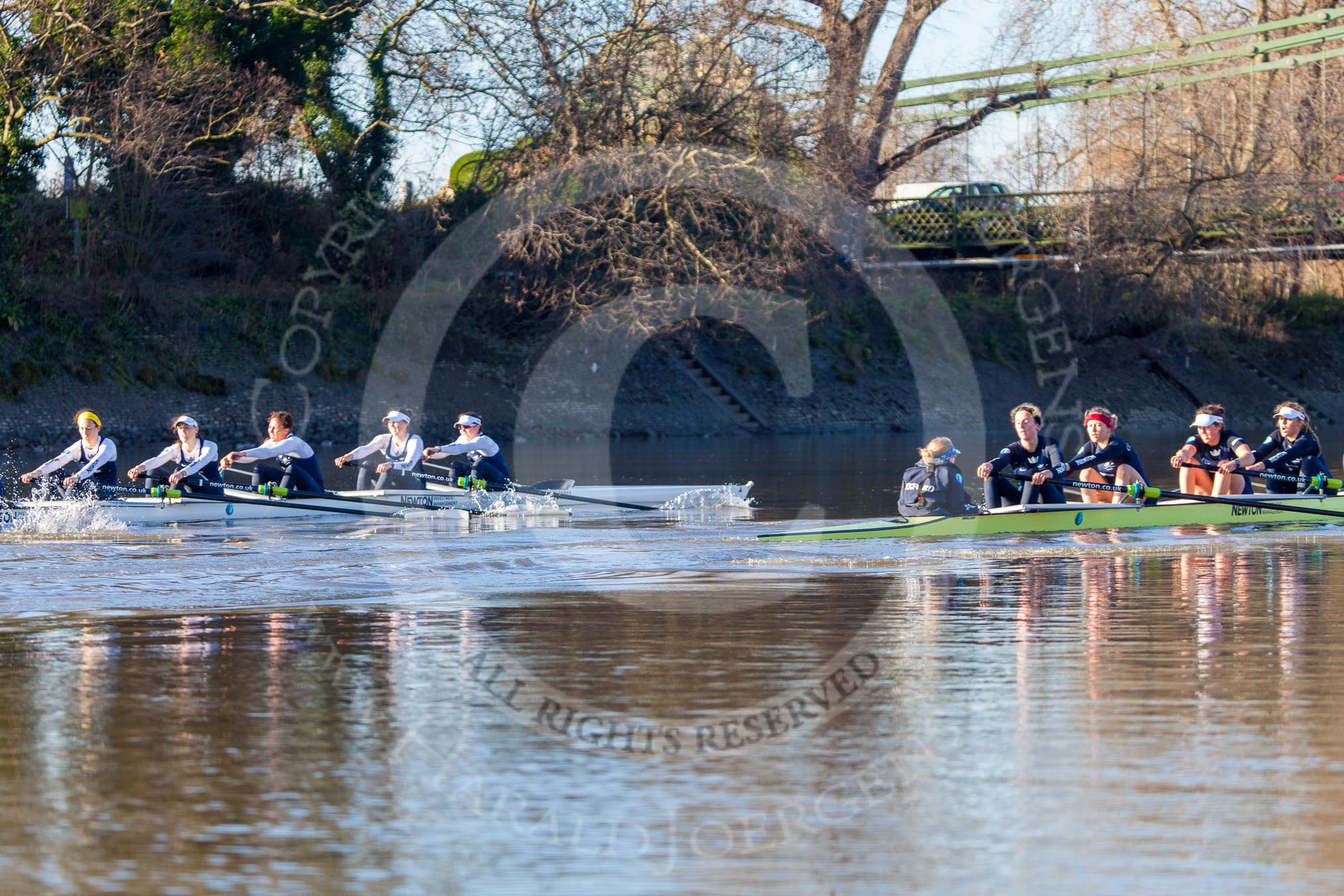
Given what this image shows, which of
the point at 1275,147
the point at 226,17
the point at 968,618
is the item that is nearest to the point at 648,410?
the point at 226,17

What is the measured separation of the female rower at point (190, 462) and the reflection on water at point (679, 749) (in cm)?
606

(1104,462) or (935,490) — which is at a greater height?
(1104,462)

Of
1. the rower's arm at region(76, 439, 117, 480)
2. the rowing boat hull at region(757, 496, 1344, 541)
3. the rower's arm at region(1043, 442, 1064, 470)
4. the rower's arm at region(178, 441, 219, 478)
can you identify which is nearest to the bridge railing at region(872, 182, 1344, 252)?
the rowing boat hull at region(757, 496, 1344, 541)

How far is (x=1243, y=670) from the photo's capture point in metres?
7.60

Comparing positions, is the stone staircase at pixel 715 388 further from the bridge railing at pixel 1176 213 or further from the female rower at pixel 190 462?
the female rower at pixel 190 462

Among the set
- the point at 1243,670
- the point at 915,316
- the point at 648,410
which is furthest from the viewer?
the point at 915,316

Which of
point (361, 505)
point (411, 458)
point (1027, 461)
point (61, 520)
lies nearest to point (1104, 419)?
point (1027, 461)

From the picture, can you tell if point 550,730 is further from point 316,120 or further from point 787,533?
point 316,120

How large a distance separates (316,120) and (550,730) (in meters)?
28.4

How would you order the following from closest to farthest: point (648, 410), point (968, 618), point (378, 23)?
point (968, 618) → point (378, 23) → point (648, 410)

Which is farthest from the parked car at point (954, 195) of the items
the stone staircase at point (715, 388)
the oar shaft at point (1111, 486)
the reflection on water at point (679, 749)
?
the reflection on water at point (679, 749)

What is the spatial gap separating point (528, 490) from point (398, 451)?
1471 mm

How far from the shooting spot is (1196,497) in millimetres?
14672

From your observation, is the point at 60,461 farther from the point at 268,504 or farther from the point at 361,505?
the point at 361,505
